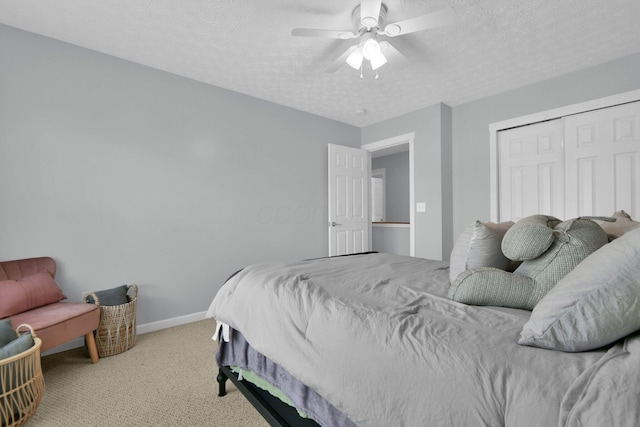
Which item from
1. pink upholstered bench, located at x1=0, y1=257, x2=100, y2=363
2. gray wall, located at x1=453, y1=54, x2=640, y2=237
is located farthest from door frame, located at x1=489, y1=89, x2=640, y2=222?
pink upholstered bench, located at x1=0, y1=257, x2=100, y2=363

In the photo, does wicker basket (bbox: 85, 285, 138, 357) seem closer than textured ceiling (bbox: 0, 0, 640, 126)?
→ No

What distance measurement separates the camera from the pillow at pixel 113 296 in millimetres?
2439

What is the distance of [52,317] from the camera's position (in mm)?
→ 1934

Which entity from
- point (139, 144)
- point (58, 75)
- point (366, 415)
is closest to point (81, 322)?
point (139, 144)

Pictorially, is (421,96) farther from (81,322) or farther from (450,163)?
(81,322)

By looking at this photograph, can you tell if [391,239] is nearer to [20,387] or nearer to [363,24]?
[363,24]

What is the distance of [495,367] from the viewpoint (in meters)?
0.72

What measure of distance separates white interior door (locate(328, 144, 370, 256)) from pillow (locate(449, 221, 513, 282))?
2.88m

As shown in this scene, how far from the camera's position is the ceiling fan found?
181 centimetres

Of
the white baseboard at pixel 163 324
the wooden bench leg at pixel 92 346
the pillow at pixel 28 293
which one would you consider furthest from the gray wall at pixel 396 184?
the pillow at pixel 28 293

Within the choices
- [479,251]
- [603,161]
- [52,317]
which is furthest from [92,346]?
[603,161]

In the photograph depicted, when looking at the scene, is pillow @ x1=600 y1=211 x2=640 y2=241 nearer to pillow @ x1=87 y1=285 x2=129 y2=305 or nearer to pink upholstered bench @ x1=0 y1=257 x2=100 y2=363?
pink upholstered bench @ x1=0 y1=257 x2=100 y2=363

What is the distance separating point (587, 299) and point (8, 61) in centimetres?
363

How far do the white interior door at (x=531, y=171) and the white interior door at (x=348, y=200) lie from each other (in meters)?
1.81
